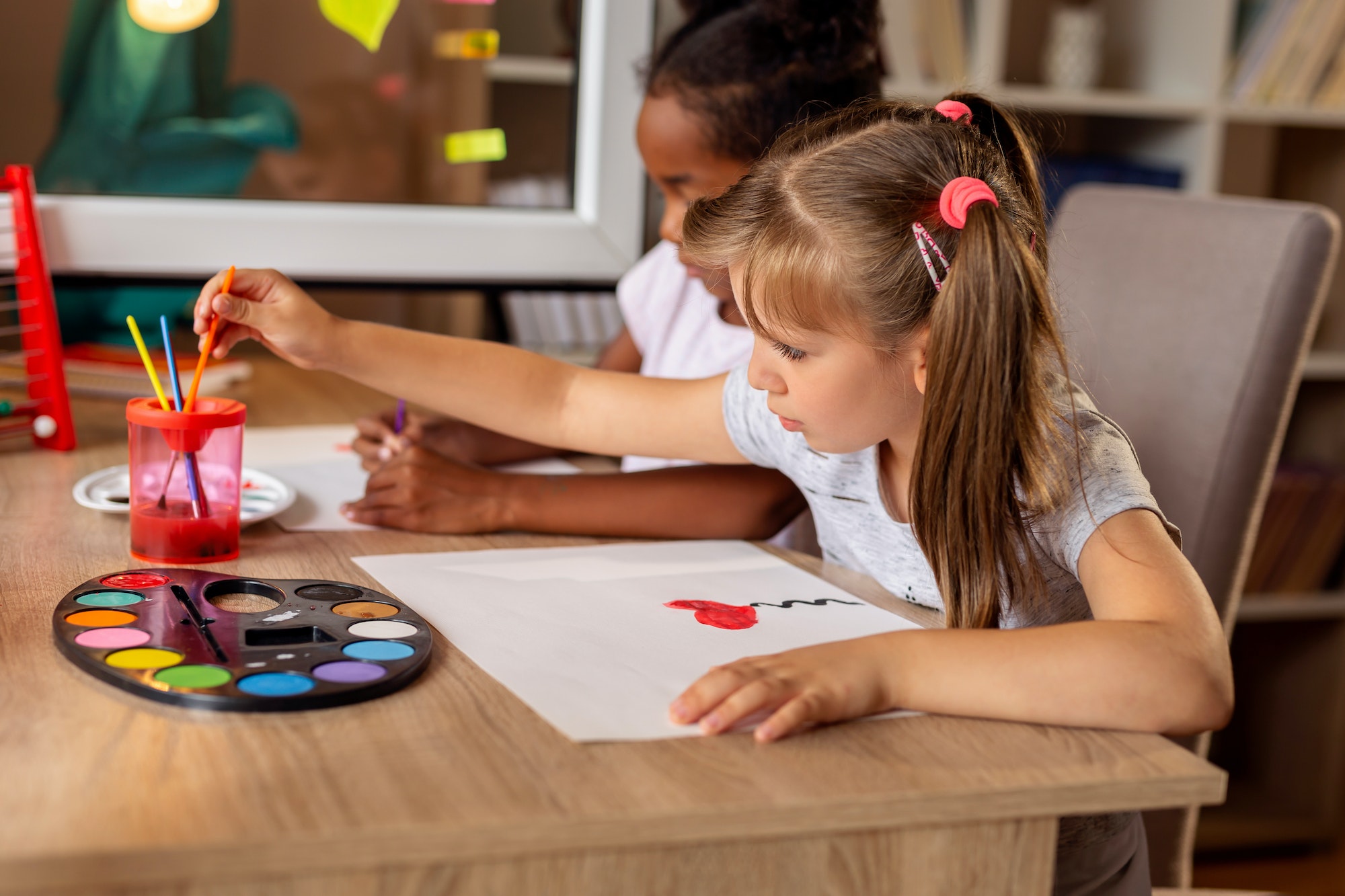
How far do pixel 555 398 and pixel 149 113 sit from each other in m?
0.56

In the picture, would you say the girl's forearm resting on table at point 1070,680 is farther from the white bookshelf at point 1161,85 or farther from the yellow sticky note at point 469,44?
the white bookshelf at point 1161,85

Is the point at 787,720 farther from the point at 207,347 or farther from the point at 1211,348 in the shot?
the point at 1211,348

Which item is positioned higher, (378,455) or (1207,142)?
(1207,142)

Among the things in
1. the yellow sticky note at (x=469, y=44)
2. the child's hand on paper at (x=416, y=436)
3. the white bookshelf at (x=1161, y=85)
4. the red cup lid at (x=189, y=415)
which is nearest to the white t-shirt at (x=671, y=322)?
the child's hand on paper at (x=416, y=436)

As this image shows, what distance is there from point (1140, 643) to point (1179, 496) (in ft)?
1.46

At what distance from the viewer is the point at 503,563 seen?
824 mm

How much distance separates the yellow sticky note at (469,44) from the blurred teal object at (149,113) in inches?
6.8

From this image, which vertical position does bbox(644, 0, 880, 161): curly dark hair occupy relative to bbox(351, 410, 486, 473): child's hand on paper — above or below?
above

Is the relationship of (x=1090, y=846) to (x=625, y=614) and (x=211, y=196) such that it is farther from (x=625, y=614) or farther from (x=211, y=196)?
(x=211, y=196)

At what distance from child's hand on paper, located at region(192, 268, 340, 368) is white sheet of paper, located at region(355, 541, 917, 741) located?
18 cm

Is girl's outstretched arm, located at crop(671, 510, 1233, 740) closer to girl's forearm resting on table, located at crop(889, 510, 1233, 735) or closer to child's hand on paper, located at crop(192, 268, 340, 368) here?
girl's forearm resting on table, located at crop(889, 510, 1233, 735)

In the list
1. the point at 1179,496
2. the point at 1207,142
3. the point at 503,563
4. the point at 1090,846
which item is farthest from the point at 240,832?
the point at 1207,142

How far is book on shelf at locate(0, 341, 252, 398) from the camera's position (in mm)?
1249

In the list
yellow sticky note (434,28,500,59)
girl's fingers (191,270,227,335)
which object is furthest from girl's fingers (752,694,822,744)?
yellow sticky note (434,28,500,59)
